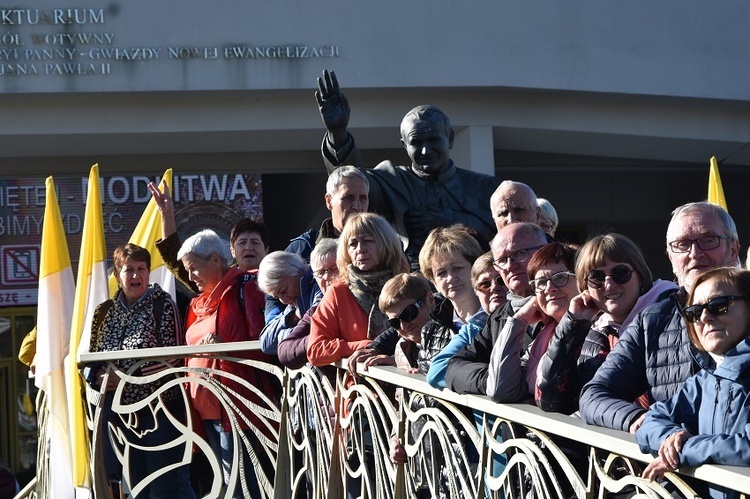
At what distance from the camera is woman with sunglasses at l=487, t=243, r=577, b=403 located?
3.26 m

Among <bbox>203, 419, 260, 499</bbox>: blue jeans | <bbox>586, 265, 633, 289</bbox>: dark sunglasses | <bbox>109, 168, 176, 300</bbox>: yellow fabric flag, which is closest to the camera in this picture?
<bbox>586, 265, 633, 289</bbox>: dark sunglasses

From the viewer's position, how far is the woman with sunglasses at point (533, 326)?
10.7 feet

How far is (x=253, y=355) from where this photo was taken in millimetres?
6066

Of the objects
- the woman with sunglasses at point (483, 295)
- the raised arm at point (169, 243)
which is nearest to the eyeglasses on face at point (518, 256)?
the woman with sunglasses at point (483, 295)

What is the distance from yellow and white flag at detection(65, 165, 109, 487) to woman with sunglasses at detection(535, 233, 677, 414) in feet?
13.8

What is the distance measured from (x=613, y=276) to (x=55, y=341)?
16.4 ft

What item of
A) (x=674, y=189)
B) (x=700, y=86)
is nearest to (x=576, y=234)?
(x=674, y=189)

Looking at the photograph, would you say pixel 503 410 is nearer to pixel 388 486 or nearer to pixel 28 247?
pixel 388 486

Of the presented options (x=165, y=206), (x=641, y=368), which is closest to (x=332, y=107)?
(x=165, y=206)

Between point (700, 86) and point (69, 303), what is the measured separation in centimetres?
804

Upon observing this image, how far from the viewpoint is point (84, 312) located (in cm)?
746

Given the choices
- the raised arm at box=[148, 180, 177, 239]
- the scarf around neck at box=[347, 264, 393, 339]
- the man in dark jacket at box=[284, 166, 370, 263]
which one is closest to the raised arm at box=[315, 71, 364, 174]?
the man in dark jacket at box=[284, 166, 370, 263]

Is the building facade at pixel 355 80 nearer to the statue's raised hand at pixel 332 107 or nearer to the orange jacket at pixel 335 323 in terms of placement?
the statue's raised hand at pixel 332 107

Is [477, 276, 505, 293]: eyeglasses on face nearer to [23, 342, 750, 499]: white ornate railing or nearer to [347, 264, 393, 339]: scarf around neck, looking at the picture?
[23, 342, 750, 499]: white ornate railing
